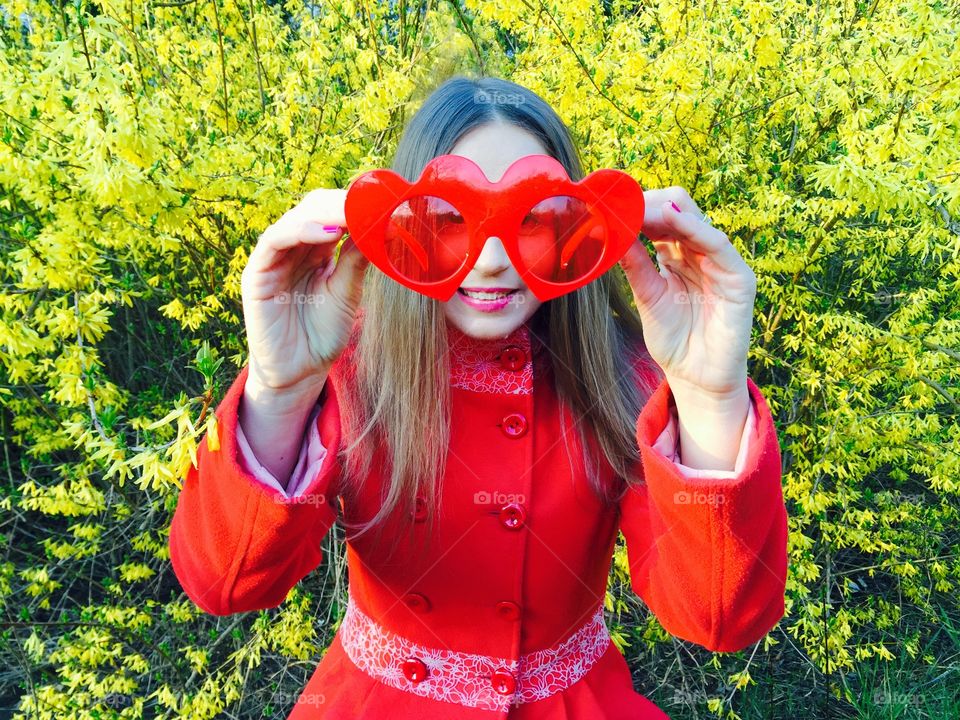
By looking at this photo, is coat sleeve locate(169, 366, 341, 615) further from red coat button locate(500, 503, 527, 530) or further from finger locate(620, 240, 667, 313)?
finger locate(620, 240, 667, 313)

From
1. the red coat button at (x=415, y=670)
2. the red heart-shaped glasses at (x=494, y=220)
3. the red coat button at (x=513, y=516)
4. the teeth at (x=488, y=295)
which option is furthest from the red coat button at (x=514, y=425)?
the red coat button at (x=415, y=670)

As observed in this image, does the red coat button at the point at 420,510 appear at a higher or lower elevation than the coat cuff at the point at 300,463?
lower

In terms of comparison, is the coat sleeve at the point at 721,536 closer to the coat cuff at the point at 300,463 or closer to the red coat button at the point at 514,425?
the red coat button at the point at 514,425

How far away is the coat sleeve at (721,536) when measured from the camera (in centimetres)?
117

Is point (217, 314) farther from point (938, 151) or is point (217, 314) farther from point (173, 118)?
point (938, 151)

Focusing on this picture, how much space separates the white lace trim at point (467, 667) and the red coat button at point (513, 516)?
0.25 m

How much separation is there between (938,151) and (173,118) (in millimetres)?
2036

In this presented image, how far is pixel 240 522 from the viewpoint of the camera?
1.18 metres

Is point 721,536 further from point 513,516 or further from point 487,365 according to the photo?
point 487,365

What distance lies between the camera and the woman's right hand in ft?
3.69

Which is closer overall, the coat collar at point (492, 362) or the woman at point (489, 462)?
the woman at point (489, 462)

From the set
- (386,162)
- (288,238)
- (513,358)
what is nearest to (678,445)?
(513,358)

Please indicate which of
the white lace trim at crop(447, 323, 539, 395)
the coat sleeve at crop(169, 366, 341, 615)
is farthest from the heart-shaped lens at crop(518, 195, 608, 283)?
the coat sleeve at crop(169, 366, 341, 615)

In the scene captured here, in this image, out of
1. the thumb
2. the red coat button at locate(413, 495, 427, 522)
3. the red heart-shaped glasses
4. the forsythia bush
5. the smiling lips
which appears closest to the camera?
the red heart-shaped glasses
